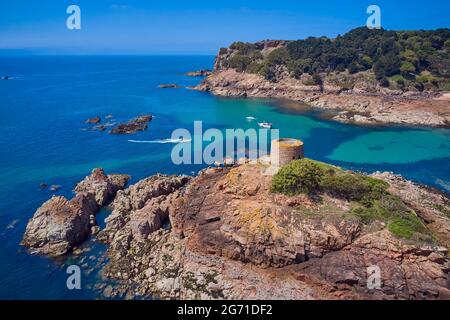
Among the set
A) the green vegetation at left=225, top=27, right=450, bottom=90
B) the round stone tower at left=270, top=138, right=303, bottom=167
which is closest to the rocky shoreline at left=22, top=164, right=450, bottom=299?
the round stone tower at left=270, top=138, right=303, bottom=167

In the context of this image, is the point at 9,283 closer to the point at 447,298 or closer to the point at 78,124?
the point at 447,298

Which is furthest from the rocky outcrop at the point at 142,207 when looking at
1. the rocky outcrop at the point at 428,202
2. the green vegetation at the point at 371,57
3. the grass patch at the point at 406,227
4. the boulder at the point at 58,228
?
the green vegetation at the point at 371,57

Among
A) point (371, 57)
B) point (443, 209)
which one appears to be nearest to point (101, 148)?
point (443, 209)

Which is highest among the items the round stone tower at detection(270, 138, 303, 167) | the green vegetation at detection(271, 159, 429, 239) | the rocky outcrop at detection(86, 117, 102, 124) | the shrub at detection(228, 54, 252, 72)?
the shrub at detection(228, 54, 252, 72)

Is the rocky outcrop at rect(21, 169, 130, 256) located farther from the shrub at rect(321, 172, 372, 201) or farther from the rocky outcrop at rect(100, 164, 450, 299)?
the shrub at rect(321, 172, 372, 201)

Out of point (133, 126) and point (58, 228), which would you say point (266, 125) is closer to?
point (133, 126)
